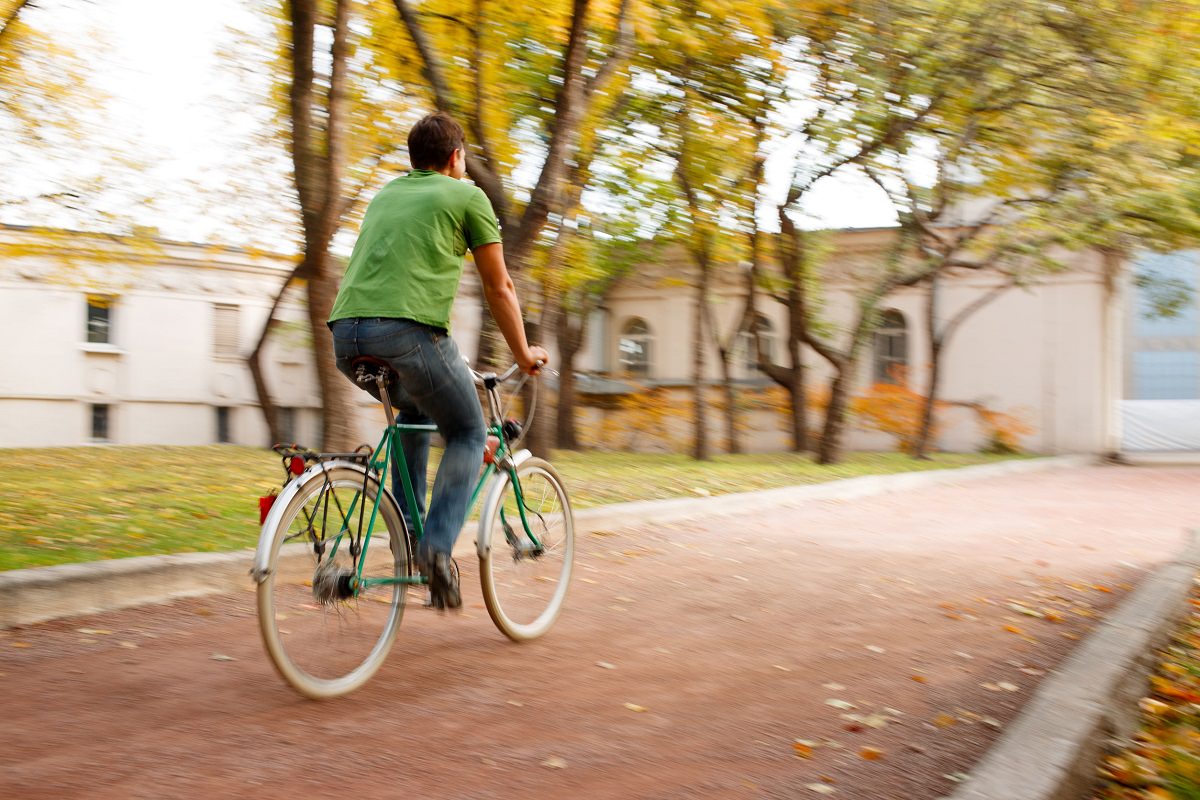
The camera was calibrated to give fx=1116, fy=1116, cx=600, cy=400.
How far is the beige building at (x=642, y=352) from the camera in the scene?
2956 cm

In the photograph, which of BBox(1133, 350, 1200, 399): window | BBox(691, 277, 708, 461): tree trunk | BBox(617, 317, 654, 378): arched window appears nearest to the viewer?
BBox(691, 277, 708, 461): tree trunk

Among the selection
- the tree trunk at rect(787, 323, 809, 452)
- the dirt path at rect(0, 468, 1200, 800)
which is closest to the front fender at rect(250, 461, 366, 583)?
the dirt path at rect(0, 468, 1200, 800)

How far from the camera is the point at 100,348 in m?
36.4

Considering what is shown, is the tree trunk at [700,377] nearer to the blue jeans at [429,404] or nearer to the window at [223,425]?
the blue jeans at [429,404]

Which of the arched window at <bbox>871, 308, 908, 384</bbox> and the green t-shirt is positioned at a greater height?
the arched window at <bbox>871, 308, 908, 384</bbox>

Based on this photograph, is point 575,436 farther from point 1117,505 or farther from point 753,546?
point 753,546

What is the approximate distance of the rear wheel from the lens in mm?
3971

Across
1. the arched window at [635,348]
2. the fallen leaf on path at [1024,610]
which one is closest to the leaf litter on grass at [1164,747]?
the fallen leaf on path at [1024,610]

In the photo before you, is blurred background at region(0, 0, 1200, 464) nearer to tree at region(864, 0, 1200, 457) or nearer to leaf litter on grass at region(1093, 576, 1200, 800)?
tree at region(864, 0, 1200, 457)

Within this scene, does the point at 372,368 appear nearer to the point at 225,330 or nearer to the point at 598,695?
the point at 598,695

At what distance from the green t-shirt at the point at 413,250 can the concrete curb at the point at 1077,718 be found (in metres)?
2.48

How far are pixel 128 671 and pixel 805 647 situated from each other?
120 inches

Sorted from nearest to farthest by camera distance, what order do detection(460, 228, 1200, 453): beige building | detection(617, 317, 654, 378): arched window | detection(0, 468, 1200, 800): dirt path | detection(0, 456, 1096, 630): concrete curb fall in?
1. detection(0, 468, 1200, 800): dirt path
2. detection(0, 456, 1096, 630): concrete curb
3. detection(460, 228, 1200, 453): beige building
4. detection(617, 317, 654, 378): arched window

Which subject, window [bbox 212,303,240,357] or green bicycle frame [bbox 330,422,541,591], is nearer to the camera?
green bicycle frame [bbox 330,422,541,591]
